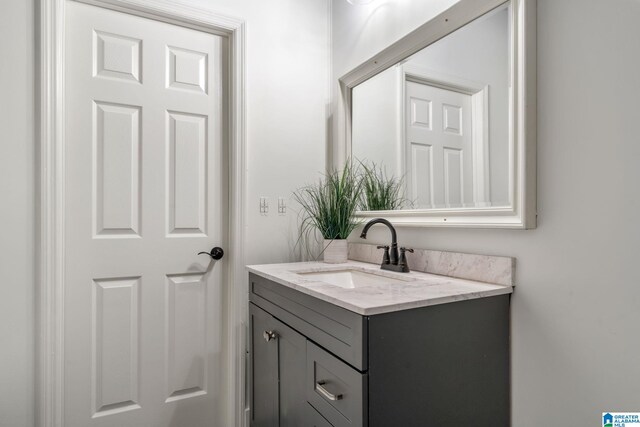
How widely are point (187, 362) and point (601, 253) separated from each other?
170 centimetres

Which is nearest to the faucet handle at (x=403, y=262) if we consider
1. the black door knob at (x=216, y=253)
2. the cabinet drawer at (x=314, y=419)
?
the cabinet drawer at (x=314, y=419)

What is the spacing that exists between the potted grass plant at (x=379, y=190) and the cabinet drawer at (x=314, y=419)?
2.89 ft

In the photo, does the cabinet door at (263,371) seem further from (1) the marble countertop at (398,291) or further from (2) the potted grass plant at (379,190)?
(2) the potted grass plant at (379,190)

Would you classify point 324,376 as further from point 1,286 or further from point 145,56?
point 145,56

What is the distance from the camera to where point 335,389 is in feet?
3.28

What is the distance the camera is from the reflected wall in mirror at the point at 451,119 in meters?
1.17

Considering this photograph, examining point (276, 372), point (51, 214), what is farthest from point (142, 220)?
point (276, 372)

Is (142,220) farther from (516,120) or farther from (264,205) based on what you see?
(516,120)

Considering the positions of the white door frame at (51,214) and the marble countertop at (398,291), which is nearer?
the marble countertop at (398,291)

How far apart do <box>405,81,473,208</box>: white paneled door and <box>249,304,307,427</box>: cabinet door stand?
75cm

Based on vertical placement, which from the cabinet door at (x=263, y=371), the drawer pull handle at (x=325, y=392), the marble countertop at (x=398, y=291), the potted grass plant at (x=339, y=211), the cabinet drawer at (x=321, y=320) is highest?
the potted grass plant at (x=339, y=211)

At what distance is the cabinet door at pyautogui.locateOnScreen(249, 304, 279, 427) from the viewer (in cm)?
141

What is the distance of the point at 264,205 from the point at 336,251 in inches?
18.0

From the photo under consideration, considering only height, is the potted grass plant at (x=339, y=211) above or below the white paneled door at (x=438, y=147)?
below
